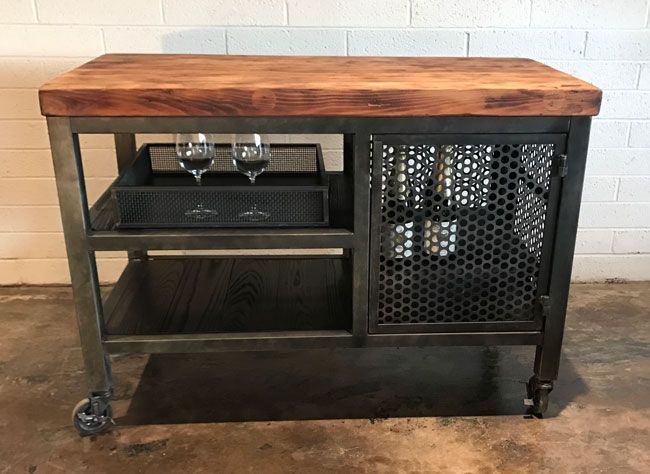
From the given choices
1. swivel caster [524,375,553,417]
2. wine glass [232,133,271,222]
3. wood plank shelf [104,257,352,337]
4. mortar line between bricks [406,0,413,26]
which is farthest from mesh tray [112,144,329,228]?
mortar line between bricks [406,0,413,26]

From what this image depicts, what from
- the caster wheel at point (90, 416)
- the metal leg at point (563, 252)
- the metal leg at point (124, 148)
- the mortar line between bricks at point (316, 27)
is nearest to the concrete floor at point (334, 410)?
the caster wheel at point (90, 416)

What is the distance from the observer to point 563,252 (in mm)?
1672

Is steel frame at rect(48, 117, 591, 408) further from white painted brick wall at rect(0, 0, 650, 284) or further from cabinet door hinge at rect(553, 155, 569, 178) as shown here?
white painted brick wall at rect(0, 0, 650, 284)

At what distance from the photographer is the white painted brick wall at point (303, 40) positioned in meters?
2.26

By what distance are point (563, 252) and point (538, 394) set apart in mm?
413

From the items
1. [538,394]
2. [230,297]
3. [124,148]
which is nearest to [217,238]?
[230,297]

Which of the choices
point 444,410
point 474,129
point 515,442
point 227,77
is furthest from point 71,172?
point 515,442

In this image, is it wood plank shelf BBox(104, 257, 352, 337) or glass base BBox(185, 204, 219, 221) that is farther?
wood plank shelf BBox(104, 257, 352, 337)

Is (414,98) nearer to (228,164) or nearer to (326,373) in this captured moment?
(228,164)

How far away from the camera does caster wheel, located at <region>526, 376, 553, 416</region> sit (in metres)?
1.80

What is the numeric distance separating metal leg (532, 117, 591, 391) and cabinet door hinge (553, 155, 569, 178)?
0.04 ft

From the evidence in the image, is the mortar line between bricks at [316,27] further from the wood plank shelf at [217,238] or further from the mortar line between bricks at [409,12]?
the wood plank shelf at [217,238]

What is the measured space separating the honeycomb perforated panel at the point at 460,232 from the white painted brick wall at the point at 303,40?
78 cm

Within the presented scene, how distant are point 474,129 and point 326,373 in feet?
2.93
